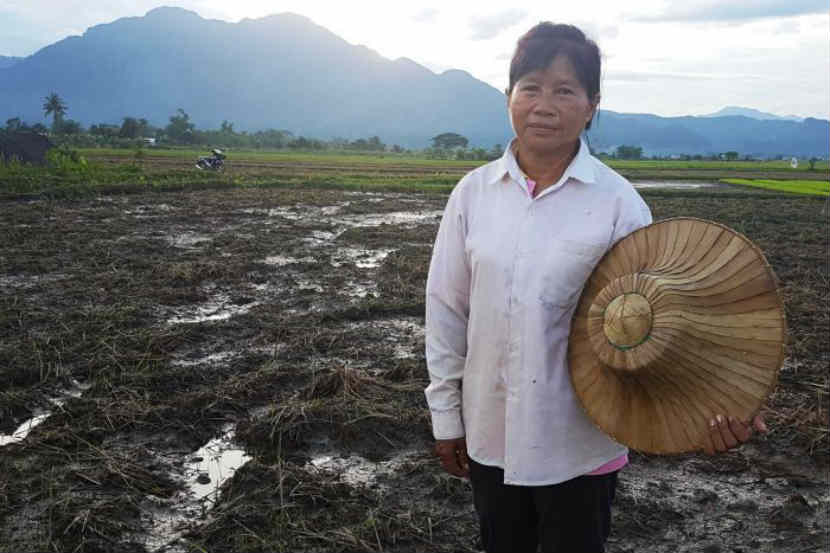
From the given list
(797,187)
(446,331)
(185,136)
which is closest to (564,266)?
(446,331)

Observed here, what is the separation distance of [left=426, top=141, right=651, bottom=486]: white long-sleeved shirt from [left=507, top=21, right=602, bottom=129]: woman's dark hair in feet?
0.55

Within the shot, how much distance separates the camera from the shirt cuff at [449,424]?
1603 millimetres

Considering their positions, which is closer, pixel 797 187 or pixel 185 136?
pixel 797 187

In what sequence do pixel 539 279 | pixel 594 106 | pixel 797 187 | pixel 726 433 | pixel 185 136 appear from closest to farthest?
1. pixel 726 433
2. pixel 539 279
3. pixel 594 106
4. pixel 797 187
5. pixel 185 136

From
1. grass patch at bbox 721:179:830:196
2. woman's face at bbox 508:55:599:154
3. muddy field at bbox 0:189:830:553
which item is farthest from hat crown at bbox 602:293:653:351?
grass patch at bbox 721:179:830:196

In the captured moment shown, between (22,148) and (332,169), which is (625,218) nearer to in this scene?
(22,148)

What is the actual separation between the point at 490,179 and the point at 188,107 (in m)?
212

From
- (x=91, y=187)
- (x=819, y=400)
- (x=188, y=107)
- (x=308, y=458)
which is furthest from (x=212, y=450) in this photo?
(x=188, y=107)

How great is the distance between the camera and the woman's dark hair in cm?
142

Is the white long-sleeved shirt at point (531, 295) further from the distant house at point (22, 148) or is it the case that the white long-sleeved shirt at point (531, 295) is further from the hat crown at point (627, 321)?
the distant house at point (22, 148)

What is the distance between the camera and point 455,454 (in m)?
1.64

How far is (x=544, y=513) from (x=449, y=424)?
0.30 meters

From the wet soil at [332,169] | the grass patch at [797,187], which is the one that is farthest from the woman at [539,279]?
the grass patch at [797,187]

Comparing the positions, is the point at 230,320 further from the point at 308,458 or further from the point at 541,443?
the point at 541,443
